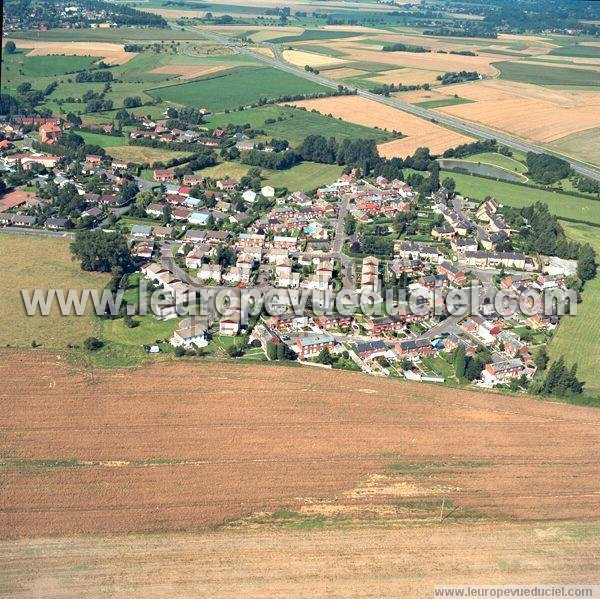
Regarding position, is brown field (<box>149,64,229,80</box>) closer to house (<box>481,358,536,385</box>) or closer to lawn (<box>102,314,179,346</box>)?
lawn (<box>102,314,179,346</box>)

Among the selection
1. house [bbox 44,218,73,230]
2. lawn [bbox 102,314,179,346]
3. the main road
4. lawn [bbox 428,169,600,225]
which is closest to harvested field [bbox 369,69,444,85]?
the main road

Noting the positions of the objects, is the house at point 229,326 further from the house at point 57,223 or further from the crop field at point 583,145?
the crop field at point 583,145

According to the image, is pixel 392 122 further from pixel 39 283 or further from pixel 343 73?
pixel 39 283

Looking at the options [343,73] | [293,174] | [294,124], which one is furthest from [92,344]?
[343,73]

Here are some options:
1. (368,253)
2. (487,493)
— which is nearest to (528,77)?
(368,253)

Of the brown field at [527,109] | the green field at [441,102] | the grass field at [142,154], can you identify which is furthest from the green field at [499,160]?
the grass field at [142,154]

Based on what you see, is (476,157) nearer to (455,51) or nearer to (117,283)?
(117,283)
